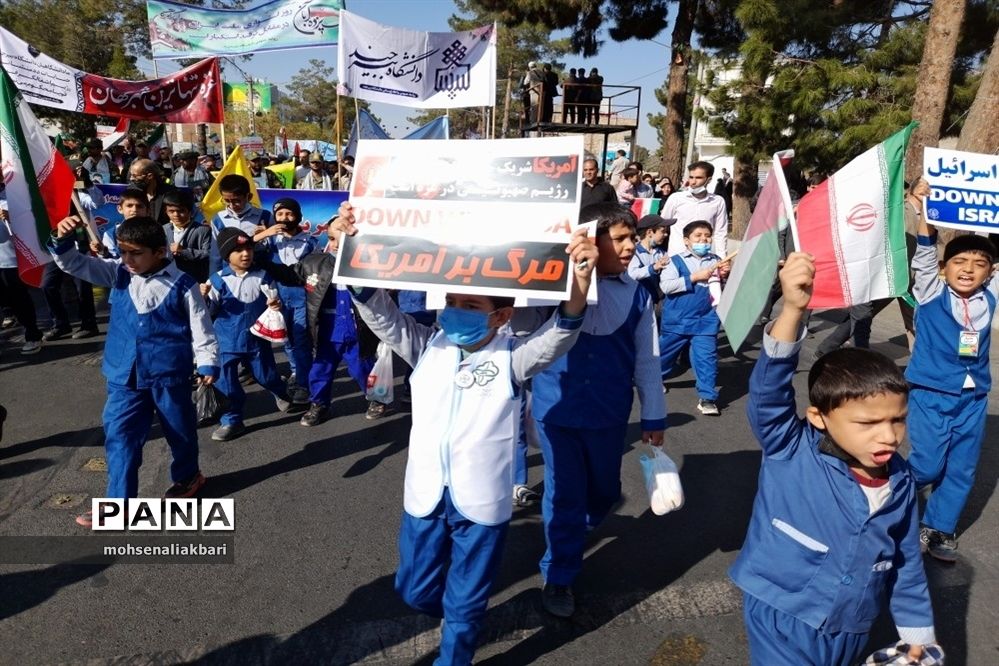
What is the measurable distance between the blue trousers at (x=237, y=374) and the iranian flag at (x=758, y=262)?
12.7 feet

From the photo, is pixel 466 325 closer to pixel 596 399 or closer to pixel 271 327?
pixel 596 399

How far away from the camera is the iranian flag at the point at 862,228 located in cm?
244

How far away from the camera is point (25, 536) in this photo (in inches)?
138

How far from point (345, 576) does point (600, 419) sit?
1503 mm

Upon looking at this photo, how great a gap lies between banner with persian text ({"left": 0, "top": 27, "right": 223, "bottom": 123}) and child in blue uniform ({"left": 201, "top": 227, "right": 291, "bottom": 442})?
3286mm

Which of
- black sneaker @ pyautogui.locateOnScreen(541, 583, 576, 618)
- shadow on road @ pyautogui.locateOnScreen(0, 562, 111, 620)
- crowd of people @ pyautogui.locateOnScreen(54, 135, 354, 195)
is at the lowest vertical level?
shadow on road @ pyautogui.locateOnScreen(0, 562, 111, 620)

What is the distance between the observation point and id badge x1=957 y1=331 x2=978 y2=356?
328 cm

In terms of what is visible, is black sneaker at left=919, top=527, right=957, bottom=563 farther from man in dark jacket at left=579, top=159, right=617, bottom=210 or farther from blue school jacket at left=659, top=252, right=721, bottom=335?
man in dark jacket at left=579, top=159, right=617, bottom=210

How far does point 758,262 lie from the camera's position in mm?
2020

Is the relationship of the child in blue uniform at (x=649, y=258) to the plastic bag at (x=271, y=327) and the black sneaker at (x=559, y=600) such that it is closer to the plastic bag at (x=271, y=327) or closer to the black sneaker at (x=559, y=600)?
the black sneaker at (x=559, y=600)

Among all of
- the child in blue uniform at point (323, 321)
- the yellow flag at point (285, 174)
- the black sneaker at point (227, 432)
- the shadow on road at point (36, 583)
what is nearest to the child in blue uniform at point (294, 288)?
the child in blue uniform at point (323, 321)

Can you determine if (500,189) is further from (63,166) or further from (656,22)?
(656,22)

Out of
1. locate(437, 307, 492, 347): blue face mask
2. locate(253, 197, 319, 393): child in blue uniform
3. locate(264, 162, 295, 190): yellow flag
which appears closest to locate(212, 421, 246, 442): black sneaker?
locate(253, 197, 319, 393): child in blue uniform

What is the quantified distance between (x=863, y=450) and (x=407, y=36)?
7.13 metres
